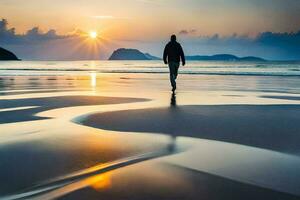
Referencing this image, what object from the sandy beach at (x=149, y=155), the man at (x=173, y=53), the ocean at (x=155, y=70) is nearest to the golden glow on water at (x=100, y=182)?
the sandy beach at (x=149, y=155)

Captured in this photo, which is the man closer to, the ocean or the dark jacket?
the dark jacket

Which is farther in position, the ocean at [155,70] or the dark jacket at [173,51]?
the ocean at [155,70]

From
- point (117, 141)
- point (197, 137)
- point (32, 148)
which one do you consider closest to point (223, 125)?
point (197, 137)

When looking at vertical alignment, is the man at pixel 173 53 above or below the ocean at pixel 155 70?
above

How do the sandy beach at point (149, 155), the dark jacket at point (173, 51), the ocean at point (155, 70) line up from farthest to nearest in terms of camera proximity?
the ocean at point (155, 70)
the dark jacket at point (173, 51)
the sandy beach at point (149, 155)

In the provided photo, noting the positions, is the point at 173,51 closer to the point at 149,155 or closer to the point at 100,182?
the point at 149,155

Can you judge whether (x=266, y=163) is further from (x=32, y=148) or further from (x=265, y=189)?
(x=32, y=148)

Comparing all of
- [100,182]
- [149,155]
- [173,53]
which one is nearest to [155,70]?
[173,53]

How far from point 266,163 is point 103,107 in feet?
25.8

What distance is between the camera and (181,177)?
4699 millimetres

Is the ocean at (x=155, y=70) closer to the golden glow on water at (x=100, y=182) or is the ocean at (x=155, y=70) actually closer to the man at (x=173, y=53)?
the man at (x=173, y=53)

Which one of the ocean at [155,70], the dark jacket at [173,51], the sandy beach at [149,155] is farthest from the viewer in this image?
the ocean at [155,70]

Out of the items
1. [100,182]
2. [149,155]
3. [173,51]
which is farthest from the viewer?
[173,51]

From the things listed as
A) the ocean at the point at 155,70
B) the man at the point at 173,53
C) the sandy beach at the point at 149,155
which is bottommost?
the ocean at the point at 155,70
